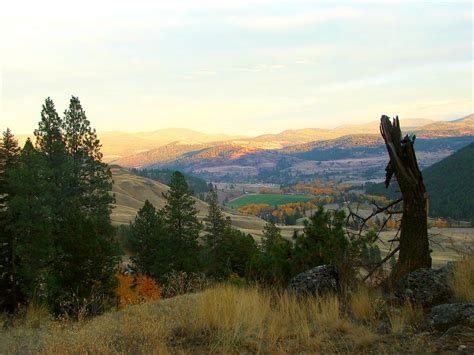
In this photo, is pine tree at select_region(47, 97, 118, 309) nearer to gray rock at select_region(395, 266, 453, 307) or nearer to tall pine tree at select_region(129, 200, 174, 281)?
tall pine tree at select_region(129, 200, 174, 281)

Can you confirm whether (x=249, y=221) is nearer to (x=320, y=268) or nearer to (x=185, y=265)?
(x=185, y=265)

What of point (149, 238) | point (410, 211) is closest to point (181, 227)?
point (149, 238)

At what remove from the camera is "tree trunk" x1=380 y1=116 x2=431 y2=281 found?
8.57m

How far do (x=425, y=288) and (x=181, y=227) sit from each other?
43.1 m

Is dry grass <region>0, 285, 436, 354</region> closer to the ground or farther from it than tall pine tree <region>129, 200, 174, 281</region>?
farther from it

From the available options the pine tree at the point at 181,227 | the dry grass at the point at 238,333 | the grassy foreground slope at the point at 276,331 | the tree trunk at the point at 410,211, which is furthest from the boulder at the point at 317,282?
the pine tree at the point at 181,227

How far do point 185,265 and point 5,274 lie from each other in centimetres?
2262

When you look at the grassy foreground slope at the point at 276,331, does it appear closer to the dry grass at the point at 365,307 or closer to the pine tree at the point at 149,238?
the dry grass at the point at 365,307

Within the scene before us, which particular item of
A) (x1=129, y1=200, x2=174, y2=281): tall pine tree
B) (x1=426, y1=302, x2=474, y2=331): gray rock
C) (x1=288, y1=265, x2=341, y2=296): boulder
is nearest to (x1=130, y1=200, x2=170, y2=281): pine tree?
(x1=129, y1=200, x2=174, y2=281): tall pine tree

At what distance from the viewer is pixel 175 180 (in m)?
48.4

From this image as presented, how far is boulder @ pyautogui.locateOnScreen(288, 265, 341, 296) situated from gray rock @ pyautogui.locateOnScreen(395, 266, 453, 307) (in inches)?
54.9

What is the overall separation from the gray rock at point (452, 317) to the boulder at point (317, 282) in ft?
8.90

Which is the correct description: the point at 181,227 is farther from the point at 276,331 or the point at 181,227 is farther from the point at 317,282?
the point at 276,331

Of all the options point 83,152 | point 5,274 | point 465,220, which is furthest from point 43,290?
point 465,220
